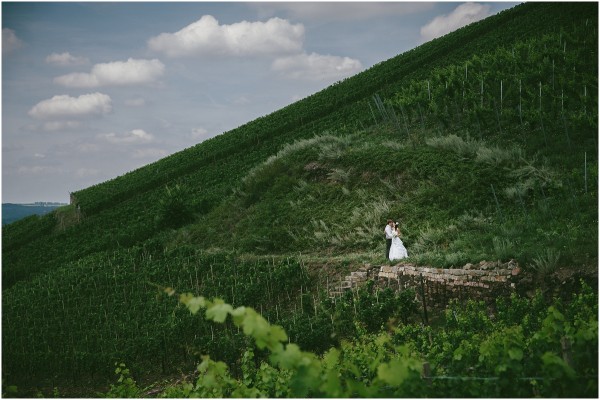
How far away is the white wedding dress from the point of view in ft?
45.0

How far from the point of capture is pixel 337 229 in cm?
1755

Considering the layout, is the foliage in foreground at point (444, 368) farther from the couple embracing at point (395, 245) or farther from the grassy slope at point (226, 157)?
the grassy slope at point (226, 157)

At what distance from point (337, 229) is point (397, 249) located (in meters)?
4.01

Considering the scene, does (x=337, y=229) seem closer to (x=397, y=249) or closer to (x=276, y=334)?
(x=397, y=249)

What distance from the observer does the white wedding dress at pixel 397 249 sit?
13703 mm

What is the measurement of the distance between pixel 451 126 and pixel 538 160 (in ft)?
21.5

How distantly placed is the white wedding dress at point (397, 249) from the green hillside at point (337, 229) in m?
0.47

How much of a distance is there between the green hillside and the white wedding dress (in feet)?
1.53

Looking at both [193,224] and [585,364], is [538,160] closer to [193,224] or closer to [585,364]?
[585,364]

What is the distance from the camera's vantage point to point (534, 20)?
120ft

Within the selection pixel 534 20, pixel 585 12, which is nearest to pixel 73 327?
pixel 585 12

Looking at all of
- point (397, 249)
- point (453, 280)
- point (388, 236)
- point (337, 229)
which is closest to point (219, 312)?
point (453, 280)

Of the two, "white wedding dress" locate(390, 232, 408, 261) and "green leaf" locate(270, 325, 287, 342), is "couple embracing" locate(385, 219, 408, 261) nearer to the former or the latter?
"white wedding dress" locate(390, 232, 408, 261)

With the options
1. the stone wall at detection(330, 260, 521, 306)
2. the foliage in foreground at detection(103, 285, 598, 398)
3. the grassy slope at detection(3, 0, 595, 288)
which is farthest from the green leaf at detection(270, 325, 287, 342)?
the grassy slope at detection(3, 0, 595, 288)
